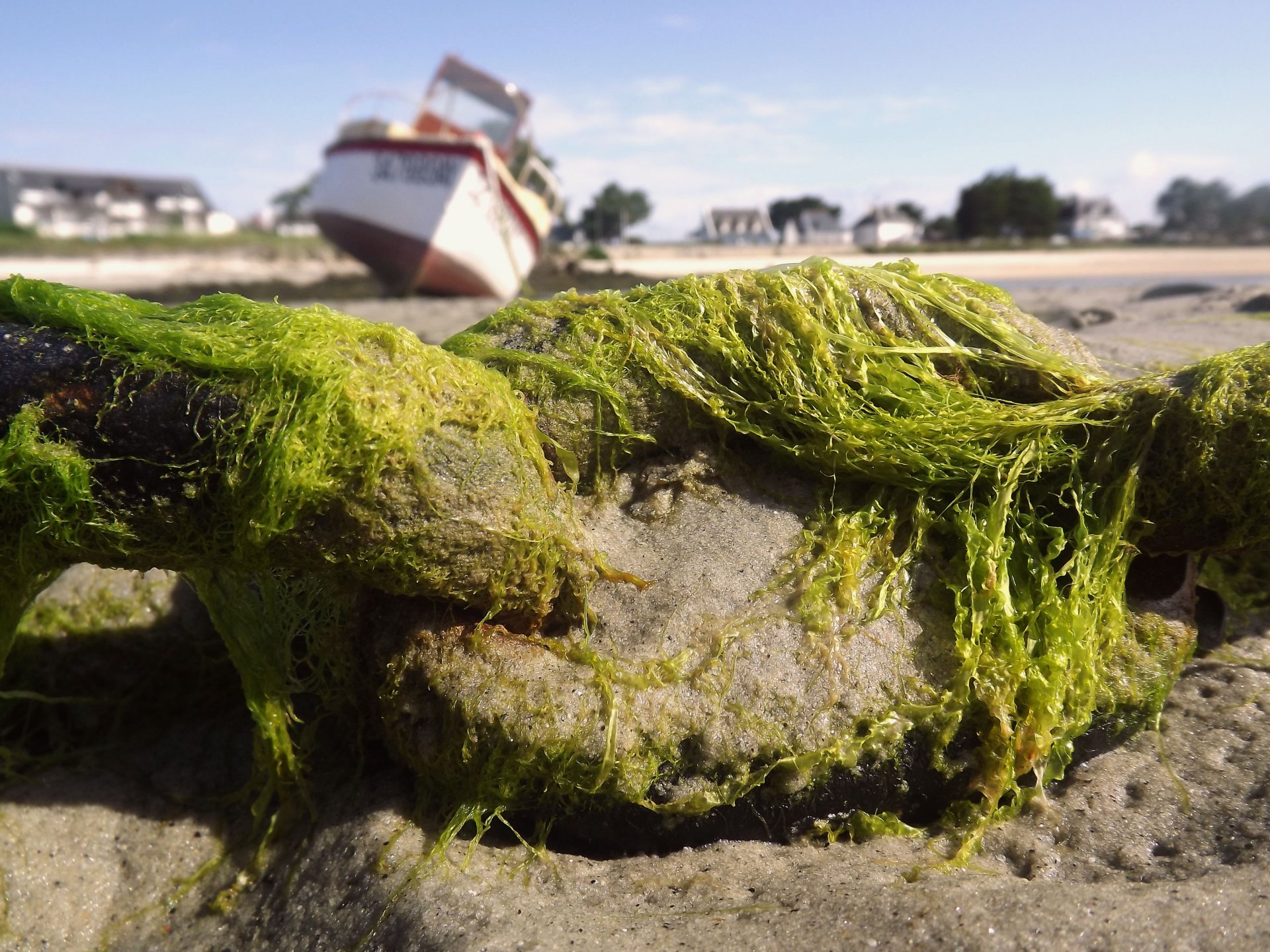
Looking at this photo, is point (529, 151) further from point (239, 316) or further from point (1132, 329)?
point (239, 316)

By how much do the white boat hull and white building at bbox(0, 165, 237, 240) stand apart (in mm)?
17786

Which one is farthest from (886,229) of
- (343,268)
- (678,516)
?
(678,516)

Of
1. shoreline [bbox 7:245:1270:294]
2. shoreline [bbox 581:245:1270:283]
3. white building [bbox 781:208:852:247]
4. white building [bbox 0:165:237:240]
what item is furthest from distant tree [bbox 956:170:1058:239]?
white building [bbox 0:165:237:240]

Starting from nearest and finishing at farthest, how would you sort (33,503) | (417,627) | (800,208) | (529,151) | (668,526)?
(33,503) < (417,627) < (668,526) < (529,151) < (800,208)

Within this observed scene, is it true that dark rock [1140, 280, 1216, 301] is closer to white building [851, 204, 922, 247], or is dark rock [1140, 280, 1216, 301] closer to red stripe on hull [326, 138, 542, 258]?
red stripe on hull [326, 138, 542, 258]

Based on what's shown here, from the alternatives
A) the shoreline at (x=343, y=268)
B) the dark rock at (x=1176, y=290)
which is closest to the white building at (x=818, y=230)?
the shoreline at (x=343, y=268)

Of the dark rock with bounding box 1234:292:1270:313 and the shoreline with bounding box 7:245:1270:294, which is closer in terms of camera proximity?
the dark rock with bounding box 1234:292:1270:313

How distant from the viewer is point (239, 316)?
99.0 inches

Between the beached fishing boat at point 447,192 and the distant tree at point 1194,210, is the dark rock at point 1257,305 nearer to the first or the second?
the beached fishing boat at point 447,192

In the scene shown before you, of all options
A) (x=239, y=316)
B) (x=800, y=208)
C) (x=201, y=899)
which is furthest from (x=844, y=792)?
(x=800, y=208)

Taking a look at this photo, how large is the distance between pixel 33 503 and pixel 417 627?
1.07 m

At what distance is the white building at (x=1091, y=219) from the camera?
7319cm

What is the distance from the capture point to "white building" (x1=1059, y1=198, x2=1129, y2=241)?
73.2 meters

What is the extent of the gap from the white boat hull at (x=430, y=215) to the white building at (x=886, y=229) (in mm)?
44883
